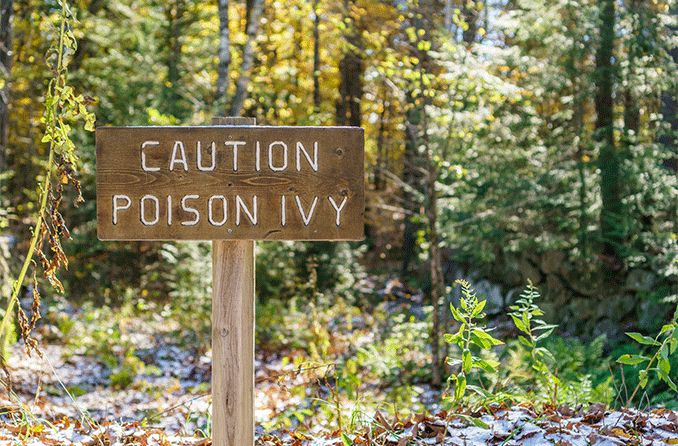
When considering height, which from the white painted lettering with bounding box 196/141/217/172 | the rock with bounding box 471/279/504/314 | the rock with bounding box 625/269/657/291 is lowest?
the rock with bounding box 471/279/504/314

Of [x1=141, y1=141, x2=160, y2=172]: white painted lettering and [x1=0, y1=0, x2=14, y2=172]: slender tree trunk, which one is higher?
[x1=0, y1=0, x2=14, y2=172]: slender tree trunk

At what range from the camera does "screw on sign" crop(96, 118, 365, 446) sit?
3.09 meters

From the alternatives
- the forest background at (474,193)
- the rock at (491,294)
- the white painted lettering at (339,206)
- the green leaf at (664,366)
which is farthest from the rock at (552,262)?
the white painted lettering at (339,206)

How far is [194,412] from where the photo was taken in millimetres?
6418

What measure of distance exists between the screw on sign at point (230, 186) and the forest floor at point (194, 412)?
0.82 metres

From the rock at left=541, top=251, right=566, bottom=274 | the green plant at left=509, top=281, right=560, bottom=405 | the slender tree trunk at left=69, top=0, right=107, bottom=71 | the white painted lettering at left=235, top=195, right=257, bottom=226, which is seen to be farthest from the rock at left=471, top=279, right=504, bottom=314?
the slender tree trunk at left=69, top=0, right=107, bottom=71

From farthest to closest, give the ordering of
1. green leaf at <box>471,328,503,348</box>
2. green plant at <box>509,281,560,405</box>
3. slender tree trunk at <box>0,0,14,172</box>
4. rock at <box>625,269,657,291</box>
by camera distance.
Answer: slender tree trunk at <box>0,0,14,172</box> → rock at <box>625,269,657,291</box> → green plant at <box>509,281,560,405</box> → green leaf at <box>471,328,503,348</box>

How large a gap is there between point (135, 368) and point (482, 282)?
4.86m

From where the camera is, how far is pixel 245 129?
3.10m

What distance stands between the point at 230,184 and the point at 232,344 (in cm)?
67

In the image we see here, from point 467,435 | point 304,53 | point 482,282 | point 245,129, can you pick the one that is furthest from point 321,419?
point 304,53

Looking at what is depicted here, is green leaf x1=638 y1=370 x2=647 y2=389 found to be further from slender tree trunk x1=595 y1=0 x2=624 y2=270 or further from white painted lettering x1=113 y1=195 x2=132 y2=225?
slender tree trunk x1=595 y1=0 x2=624 y2=270

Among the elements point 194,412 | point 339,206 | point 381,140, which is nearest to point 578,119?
point 194,412

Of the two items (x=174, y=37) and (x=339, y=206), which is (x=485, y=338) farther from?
(x=174, y=37)
